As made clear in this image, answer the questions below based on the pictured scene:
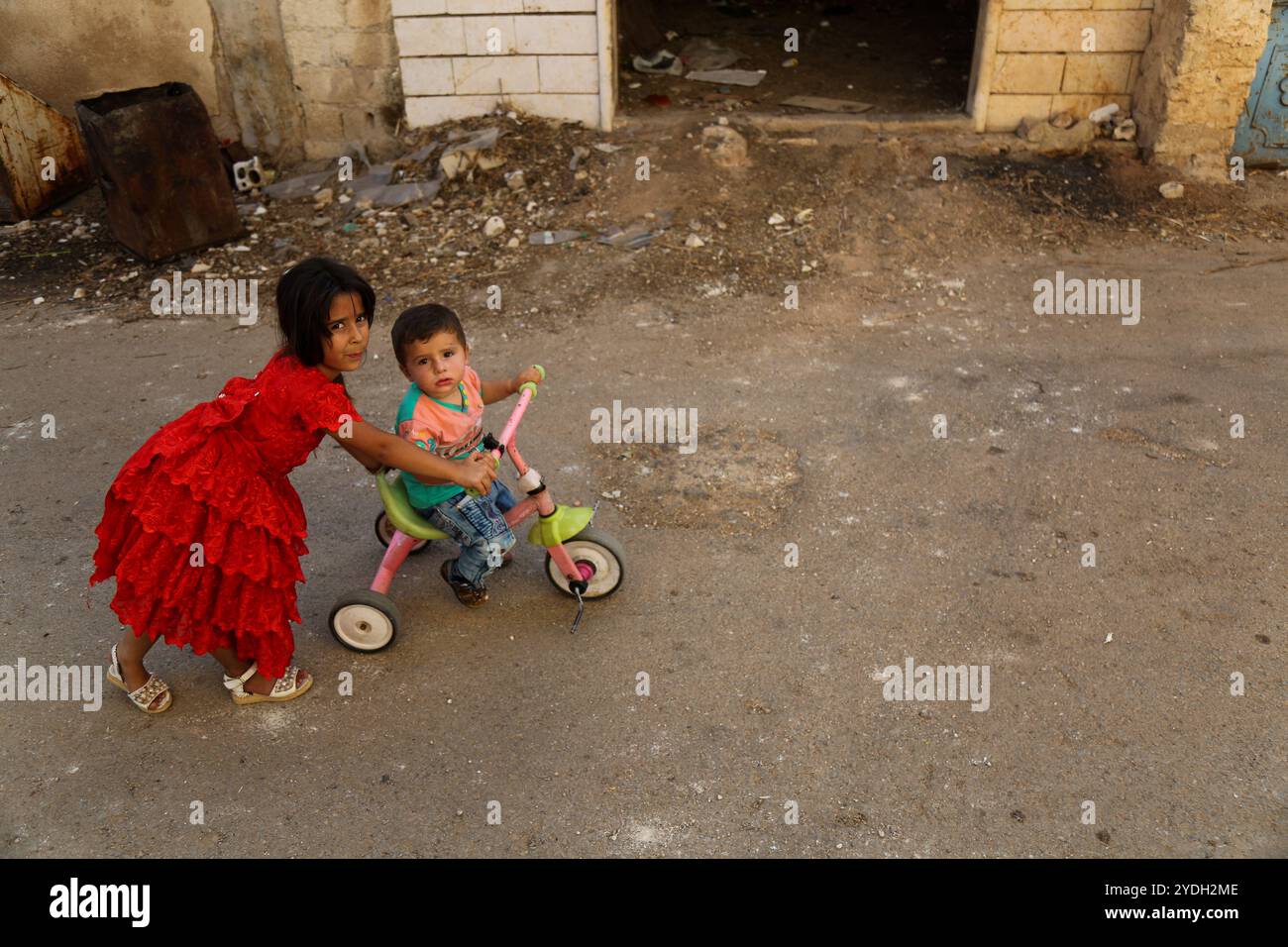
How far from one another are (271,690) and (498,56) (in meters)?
5.51

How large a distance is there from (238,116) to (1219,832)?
8.09 metres

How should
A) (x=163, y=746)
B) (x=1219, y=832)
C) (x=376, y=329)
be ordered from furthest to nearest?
1. (x=376, y=329)
2. (x=163, y=746)
3. (x=1219, y=832)

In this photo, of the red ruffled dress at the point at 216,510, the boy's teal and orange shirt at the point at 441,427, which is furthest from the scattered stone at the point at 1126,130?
the red ruffled dress at the point at 216,510

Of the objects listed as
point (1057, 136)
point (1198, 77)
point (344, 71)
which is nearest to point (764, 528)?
point (1057, 136)

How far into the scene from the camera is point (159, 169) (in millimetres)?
6828

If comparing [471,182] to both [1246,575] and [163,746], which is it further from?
[1246,575]

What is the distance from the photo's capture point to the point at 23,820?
321 cm

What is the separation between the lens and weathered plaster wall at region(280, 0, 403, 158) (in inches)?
300

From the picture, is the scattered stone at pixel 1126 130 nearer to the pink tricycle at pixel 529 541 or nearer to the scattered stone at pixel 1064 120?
the scattered stone at pixel 1064 120

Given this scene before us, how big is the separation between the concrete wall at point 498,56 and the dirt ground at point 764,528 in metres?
0.47

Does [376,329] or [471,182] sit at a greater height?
[471,182]

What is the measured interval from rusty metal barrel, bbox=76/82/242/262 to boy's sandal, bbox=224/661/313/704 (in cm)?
444

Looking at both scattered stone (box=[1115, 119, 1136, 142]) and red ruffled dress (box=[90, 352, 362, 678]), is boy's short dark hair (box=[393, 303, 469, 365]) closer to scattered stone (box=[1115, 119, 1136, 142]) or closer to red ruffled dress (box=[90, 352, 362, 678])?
red ruffled dress (box=[90, 352, 362, 678])

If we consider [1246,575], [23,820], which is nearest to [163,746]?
[23,820]
